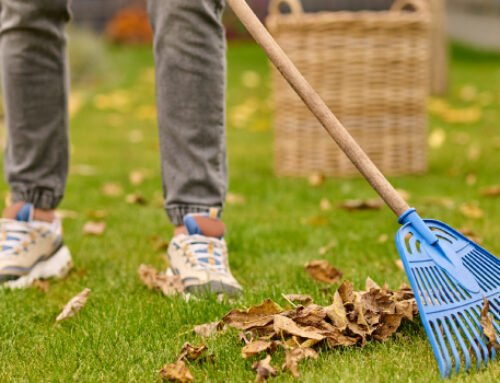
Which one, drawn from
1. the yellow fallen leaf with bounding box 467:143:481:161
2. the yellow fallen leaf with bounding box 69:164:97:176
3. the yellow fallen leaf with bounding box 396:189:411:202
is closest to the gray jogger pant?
the yellow fallen leaf with bounding box 396:189:411:202

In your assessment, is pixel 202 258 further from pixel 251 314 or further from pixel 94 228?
pixel 94 228

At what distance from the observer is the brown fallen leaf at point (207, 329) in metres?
1.49

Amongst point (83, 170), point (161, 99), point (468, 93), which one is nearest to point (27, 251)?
point (161, 99)

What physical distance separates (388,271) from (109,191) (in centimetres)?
170

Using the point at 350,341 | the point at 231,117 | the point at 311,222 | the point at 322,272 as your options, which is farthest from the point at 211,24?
the point at 231,117

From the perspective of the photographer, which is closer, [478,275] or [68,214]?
[478,275]

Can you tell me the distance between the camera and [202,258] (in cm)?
180

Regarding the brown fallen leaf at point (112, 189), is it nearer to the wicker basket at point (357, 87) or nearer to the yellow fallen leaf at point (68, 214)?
the yellow fallen leaf at point (68, 214)

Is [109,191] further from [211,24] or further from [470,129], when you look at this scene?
[470,129]

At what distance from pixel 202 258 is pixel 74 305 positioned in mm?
338

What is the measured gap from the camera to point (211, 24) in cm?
177

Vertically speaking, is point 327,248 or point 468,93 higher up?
point 468,93

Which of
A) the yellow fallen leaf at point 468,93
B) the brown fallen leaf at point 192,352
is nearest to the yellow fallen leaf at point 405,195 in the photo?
the brown fallen leaf at point 192,352

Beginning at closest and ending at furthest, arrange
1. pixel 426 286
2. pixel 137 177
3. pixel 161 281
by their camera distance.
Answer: pixel 426 286 → pixel 161 281 → pixel 137 177
